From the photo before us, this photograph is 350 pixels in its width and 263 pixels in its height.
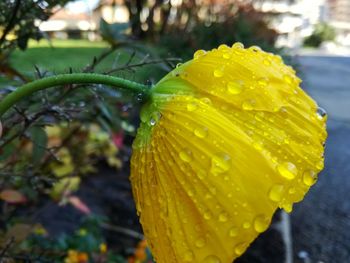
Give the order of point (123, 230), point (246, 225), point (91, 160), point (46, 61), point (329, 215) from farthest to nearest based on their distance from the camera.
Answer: point (46, 61)
point (123, 230)
point (91, 160)
point (329, 215)
point (246, 225)

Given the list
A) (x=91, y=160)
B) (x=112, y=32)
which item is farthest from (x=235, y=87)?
(x=91, y=160)

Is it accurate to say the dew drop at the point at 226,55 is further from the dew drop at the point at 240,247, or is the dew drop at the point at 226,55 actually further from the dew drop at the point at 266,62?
the dew drop at the point at 240,247

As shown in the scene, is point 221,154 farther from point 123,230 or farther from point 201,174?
point 123,230

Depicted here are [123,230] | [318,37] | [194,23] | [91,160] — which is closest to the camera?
[91,160]

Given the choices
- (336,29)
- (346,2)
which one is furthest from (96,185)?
(346,2)

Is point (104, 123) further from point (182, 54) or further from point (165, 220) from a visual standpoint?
point (182, 54)

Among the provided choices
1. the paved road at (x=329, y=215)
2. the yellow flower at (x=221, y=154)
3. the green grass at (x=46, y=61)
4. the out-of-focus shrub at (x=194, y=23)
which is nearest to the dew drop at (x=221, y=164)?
the yellow flower at (x=221, y=154)

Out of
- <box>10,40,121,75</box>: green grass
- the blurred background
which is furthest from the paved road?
<box>10,40,121,75</box>: green grass

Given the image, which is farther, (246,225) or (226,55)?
(226,55)
